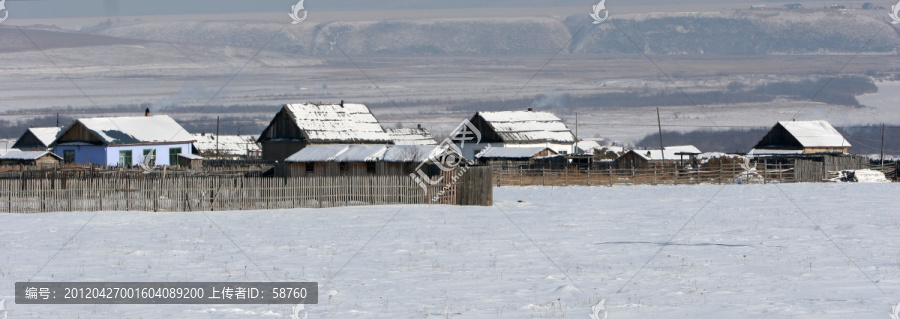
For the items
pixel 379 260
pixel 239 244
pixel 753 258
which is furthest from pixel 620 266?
pixel 239 244

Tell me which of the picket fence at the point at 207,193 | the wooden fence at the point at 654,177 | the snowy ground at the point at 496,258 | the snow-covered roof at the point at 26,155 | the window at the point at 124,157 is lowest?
the snowy ground at the point at 496,258

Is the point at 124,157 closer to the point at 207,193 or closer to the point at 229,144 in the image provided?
the point at 207,193

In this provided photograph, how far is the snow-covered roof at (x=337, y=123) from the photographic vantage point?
6662 centimetres

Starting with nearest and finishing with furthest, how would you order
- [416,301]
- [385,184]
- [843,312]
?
[843,312]
[416,301]
[385,184]

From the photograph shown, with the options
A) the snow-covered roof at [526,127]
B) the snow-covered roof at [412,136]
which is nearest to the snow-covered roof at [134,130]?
the snow-covered roof at [526,127]

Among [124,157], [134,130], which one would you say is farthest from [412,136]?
[124,157]

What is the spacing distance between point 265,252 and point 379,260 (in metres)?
3.05

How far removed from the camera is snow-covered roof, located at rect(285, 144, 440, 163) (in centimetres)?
4169

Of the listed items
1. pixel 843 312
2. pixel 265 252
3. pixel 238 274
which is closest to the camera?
pixel 843 312

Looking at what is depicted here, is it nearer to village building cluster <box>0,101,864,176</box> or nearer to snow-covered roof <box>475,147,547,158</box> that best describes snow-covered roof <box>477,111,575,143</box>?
village building cluster <box>0,101,864,176</box>

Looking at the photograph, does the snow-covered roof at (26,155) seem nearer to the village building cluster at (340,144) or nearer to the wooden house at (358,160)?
the village building cluster at (340,144)

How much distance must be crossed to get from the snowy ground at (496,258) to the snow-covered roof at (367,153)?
5415 millimetres

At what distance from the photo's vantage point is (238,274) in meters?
19.2

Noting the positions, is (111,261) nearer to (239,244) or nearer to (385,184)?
(239,244)
